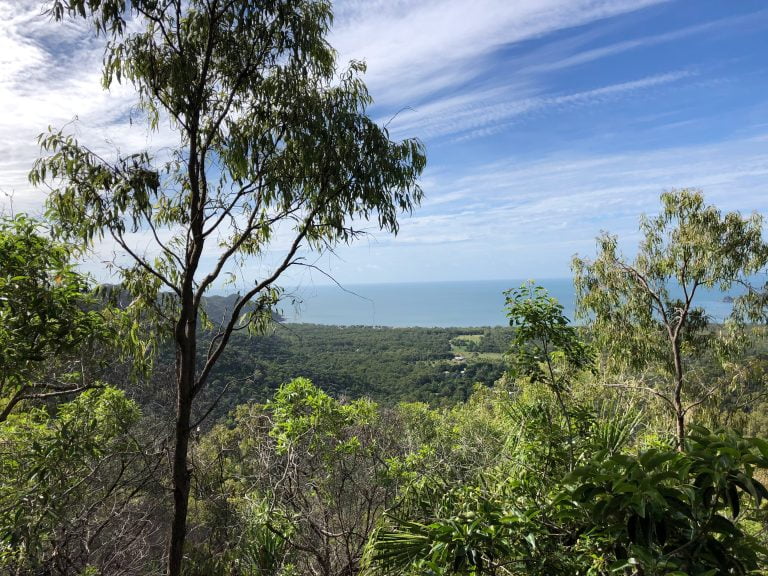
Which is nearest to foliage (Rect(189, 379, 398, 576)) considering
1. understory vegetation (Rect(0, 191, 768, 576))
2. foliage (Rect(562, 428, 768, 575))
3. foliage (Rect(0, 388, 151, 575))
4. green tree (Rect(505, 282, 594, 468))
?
understory vegetation (Rect(0, 191, 768, 576))

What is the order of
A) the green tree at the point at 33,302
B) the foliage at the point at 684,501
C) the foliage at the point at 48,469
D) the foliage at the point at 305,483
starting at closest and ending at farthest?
1. the foliage at the point at 684,501
2. the green tree at the point at 33,302
3. the foliage at the point at 48,469
4. the foliage at the point at 305,483

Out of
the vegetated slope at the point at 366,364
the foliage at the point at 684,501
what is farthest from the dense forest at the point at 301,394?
the vegetated slope at the point at 366,364

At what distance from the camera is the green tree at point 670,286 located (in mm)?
6602

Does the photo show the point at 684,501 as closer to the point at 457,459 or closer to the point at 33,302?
the point at 33,302

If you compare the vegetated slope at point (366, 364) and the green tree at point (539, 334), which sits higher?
the green tree at point (539, 334)

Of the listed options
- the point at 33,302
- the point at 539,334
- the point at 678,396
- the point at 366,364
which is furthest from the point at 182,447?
the point at 366,364

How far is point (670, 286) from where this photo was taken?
732 cm

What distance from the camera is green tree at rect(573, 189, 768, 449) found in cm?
660

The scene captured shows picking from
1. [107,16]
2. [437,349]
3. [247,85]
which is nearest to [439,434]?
[247,85]

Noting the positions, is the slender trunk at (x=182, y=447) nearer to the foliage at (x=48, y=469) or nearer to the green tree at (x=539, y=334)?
the foliage at (x=48, y=469)

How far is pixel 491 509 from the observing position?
5.91 ft

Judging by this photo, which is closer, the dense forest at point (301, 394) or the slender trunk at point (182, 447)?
the dense forest at point (301, 394)

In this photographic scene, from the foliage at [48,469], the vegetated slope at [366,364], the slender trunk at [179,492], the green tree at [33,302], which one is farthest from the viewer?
the vegetated slope at [366,364]

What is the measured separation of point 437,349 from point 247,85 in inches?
1752
